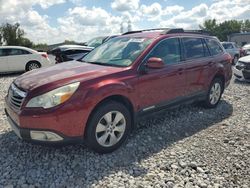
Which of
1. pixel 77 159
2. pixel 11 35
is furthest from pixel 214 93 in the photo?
pixel 11 35

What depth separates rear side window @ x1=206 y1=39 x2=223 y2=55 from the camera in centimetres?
597

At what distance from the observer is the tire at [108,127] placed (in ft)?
12.0

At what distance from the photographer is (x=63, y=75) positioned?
3787 millimetres

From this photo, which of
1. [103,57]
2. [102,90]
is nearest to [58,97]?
[102,90]

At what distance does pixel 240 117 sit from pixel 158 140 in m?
2.22

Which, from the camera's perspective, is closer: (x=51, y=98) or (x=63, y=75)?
(x=51, y=98)

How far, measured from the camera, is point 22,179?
10.8 ft

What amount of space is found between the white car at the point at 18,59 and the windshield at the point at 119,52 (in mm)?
8584

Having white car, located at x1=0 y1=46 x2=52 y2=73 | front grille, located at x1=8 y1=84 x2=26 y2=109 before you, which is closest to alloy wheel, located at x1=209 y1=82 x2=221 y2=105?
front grille, located at x1=8 y1=84 x2=26 y2=109

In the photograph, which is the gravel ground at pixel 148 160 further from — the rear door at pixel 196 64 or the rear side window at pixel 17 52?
the rear side window at pixel 17 52

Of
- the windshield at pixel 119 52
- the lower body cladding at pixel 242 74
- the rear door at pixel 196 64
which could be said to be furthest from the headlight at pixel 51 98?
the lower body cladding at pixel 242 74

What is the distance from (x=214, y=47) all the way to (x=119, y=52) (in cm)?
263

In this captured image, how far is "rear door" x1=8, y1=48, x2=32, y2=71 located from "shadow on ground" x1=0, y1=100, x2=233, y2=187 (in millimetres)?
8733

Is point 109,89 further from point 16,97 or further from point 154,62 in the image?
point 16,97
